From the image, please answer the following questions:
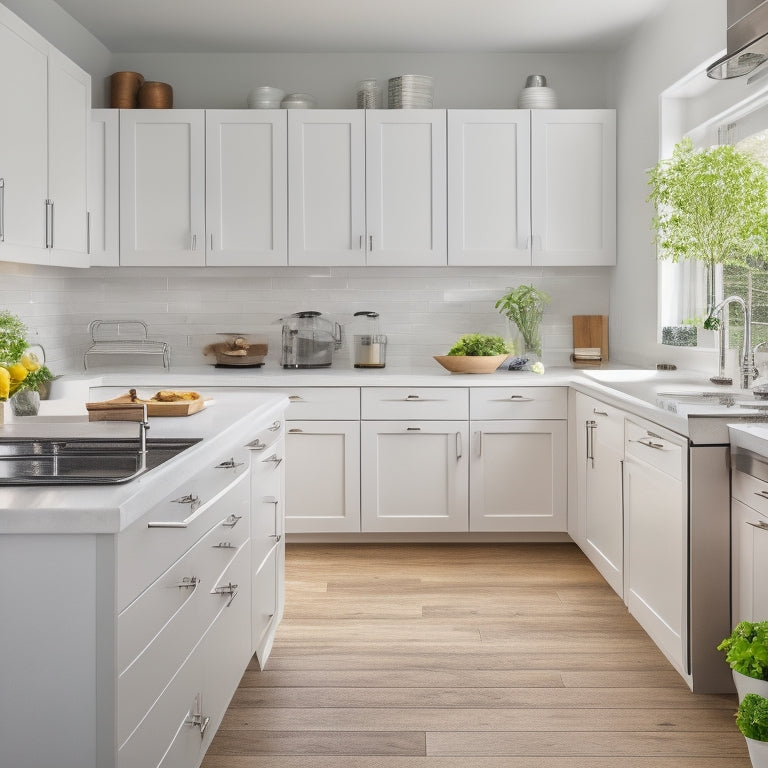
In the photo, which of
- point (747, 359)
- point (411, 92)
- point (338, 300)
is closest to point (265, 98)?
point (411, 92)

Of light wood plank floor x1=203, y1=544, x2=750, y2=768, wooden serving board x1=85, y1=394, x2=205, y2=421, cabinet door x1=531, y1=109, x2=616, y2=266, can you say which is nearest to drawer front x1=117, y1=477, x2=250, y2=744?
wooden serving board x1=85, y1=394, x2=205, y2=421

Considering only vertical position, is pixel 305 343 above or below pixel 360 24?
below

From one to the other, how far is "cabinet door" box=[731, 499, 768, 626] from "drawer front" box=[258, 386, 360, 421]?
2.16 m

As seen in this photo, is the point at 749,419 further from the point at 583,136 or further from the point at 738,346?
the point at 583,136

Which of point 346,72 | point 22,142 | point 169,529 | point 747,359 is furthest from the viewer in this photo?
point 346,72

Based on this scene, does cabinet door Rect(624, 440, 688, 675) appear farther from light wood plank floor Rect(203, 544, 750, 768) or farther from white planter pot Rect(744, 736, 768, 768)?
white planter pot Rect(744, 736, 768, 768)

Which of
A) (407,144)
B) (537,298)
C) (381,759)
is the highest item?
(407,144)

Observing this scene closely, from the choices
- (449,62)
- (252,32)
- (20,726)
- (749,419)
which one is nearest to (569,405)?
(749,419)

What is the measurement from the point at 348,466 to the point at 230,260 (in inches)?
50.6

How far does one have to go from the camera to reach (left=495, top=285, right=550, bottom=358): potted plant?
4.78 m

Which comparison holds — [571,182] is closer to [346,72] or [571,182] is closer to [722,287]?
[722,287]

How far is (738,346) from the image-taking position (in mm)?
3674

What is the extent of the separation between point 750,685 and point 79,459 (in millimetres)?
1584

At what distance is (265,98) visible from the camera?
4.68 metres
